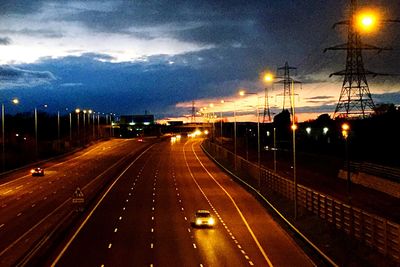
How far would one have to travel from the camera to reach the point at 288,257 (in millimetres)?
32094

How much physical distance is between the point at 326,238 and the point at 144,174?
58795 mm

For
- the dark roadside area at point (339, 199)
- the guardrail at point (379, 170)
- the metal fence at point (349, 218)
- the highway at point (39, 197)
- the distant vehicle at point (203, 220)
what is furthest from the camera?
the guardrail at point (379, 170)

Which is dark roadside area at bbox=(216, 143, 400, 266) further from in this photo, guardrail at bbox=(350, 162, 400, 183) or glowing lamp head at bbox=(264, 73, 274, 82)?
glowing lamp head at bbox=(264, 73, 274, 82)

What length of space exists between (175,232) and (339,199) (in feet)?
56.3

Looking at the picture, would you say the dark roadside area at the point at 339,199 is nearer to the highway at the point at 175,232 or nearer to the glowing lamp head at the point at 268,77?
the highway at the point at 175,232

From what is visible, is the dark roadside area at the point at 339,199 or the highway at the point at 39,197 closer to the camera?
the dark roadside area at the point at 339,199

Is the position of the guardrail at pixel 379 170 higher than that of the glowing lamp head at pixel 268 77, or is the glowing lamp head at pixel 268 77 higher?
the glowing lamp head at pixel 268 77

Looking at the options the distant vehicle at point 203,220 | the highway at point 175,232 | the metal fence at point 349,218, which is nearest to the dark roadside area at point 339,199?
the metal fence at point 349,218

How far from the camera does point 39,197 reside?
6406 cm

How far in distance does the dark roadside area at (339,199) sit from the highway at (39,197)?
15.3 meters

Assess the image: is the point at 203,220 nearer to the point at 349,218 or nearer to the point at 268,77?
the point at 268,77

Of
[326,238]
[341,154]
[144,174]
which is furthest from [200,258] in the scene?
[341,154]

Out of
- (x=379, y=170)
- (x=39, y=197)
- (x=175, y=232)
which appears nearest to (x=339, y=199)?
(x=379, y=170)

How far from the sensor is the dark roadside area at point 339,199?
27984mm
